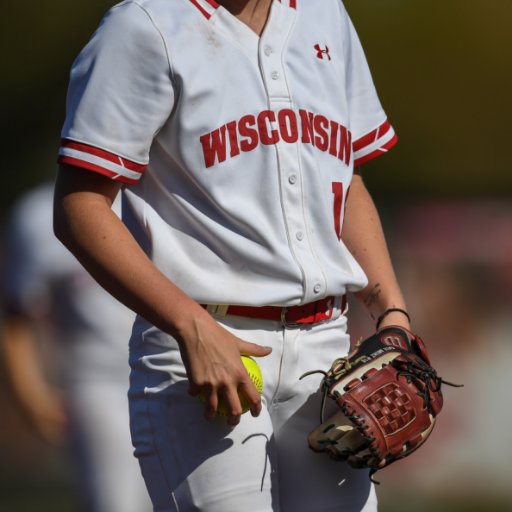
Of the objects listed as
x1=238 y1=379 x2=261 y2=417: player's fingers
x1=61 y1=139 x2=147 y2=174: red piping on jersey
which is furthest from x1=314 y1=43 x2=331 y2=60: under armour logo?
x1=238 y1=379 x2=261 y2=417: player's fingers

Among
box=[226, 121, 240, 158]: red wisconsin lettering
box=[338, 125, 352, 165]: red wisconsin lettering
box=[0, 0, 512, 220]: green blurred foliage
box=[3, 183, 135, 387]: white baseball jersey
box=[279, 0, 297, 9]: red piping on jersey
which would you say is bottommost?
box=[0, 0, 512, 220]: green blurred foliage

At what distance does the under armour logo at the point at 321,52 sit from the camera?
2717 mm

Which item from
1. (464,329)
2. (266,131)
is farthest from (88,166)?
(464,329)

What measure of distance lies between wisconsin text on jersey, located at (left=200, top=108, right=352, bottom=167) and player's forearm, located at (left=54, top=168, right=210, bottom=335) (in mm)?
229

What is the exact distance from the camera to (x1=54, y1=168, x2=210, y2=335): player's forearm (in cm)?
234

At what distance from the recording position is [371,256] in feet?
9.39

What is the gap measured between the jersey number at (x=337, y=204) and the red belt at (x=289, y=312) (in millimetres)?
170

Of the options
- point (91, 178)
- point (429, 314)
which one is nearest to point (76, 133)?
point (91, 178)

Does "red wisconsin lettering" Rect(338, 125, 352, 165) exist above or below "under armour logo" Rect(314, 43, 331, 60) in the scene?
below

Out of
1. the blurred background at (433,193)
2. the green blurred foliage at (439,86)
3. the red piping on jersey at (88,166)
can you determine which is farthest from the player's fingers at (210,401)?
the green blurred foliage at (439,86)

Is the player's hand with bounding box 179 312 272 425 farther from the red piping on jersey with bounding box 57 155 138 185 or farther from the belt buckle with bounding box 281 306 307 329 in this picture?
the red piping on jersey with bounding box 57 155 138 185

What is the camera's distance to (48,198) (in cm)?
493

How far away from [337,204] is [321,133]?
18 centimetres

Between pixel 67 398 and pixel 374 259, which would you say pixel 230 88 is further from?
pixel 67 398
